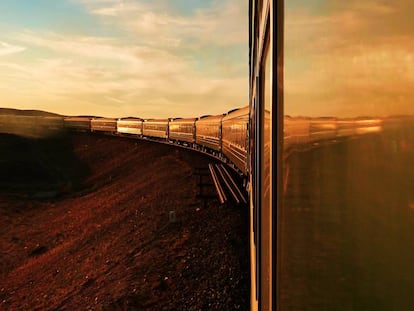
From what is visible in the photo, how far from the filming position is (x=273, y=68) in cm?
154

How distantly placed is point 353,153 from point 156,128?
48641 mm

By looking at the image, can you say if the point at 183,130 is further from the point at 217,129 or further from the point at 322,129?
the point at 322,129

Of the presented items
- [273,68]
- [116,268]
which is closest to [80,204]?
[116,268]

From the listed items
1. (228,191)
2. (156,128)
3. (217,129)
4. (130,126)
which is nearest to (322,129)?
(228,191)

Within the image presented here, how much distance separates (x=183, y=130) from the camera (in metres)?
38.8

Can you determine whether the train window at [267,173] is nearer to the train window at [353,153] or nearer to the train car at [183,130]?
the train window at [353,153]

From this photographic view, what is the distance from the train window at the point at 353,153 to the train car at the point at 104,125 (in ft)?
217

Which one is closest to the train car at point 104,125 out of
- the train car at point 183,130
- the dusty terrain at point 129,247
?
the train car at point 183,130

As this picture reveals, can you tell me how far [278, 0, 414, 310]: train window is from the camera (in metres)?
0.51

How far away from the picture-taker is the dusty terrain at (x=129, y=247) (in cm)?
974

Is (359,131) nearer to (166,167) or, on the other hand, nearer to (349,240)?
(349,240)

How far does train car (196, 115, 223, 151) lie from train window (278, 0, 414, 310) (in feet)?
74.8

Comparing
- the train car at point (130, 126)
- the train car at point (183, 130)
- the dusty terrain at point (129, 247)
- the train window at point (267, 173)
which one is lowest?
the dusty terrain at point (129, 247)

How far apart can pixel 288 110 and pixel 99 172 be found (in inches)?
1625
